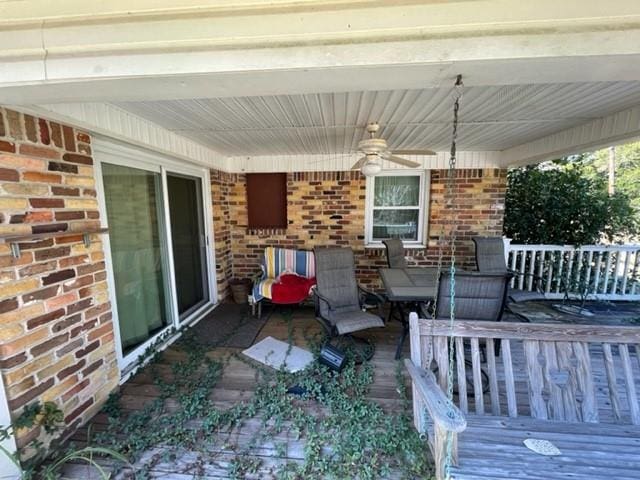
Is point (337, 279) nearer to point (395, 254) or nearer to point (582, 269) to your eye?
point (395, 254)

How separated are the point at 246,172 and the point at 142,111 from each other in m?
2.16

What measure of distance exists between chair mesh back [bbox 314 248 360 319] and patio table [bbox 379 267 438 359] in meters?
0.41

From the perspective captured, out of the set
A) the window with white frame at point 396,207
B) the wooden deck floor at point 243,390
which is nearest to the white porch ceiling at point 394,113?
the window with white frame at point 396,207

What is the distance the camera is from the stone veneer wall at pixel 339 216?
4.27 meters

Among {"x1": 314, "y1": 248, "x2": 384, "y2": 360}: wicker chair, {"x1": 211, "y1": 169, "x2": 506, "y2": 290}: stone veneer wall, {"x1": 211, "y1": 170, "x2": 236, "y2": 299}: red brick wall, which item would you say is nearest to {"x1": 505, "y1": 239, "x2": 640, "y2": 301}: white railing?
{"x1": 211, "y1": 169, "x2": 506, "y2": 290}: stone veneer wall

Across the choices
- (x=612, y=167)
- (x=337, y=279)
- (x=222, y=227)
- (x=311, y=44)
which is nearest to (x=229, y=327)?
(x=337, y=279)

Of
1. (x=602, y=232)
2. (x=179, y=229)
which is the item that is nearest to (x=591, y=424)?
(x=179, y=229)

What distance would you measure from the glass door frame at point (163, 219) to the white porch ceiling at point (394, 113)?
37cm

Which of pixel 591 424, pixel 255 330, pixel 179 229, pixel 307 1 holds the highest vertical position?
pixel 307 1

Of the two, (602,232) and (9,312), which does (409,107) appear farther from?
(602,232)

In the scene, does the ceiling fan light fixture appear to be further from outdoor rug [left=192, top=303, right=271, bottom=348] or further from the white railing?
the white railing

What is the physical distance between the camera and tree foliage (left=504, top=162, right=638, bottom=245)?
4.30 metres

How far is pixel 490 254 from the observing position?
12.8ft

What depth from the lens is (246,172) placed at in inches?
173
